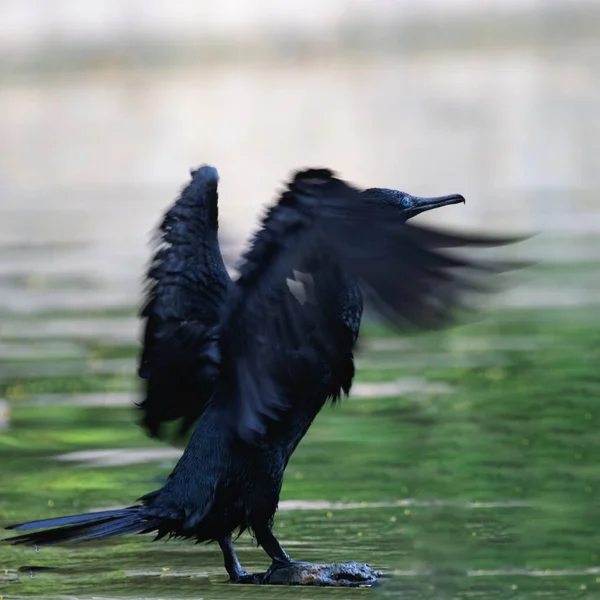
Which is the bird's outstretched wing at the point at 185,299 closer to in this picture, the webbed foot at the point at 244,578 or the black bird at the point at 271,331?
the black bird at the point at 271,331

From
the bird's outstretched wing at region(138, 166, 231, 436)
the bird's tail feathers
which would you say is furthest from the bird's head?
the bird's tail feathers

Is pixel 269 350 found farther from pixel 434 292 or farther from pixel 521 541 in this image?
pixel 521 541

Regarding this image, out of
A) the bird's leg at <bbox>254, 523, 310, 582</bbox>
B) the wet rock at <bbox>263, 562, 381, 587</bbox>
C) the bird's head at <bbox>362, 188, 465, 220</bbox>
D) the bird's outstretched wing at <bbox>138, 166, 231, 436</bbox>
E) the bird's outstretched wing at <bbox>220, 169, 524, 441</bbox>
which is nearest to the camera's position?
the bird's outstretched wing at <bbox>220, 169, 524, 441</bbox>

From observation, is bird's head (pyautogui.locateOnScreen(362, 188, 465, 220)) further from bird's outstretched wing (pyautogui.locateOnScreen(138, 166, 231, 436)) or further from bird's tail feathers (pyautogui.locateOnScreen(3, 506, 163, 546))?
bird's tail feathers (pyautogui.locateOnScreen(3, 506, 163, 546))

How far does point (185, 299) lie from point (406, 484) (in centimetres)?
173

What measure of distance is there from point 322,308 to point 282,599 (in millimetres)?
1169

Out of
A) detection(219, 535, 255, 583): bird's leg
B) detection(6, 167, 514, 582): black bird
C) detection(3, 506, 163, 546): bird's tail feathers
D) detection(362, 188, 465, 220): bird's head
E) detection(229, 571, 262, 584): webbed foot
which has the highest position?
detection(362, 188, 465, 220): bird's head

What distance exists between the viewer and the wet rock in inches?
250

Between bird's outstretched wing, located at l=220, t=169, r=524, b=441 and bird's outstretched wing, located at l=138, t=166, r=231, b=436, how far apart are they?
0.53m

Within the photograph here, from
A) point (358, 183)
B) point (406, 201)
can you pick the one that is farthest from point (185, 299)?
point (358, 183)

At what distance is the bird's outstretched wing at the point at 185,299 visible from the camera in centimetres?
663

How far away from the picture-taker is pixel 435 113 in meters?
24.7

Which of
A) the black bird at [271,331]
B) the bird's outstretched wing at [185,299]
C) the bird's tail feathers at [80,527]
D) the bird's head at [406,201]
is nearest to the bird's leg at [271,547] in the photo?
the black bird at [271,331]

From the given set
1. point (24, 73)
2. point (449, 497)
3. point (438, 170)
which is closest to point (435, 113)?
point (438, 170)
